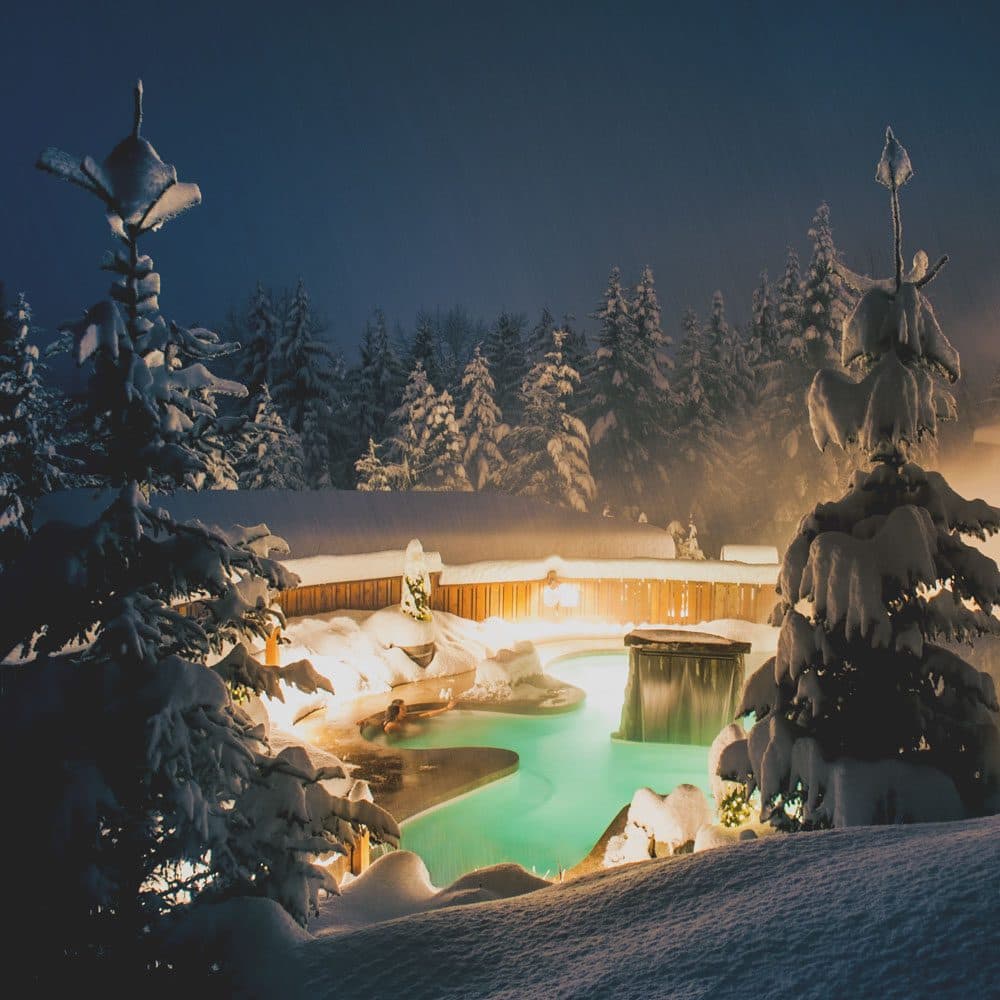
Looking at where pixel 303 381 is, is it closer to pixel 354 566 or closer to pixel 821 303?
pixel 354 566

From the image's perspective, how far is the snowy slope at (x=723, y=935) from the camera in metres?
3.07

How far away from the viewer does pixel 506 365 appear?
47.2 metres

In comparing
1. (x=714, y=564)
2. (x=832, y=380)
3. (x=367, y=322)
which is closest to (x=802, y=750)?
(x=832, y=380)

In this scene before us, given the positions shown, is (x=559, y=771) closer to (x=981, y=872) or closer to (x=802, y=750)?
(x=802, y=750)

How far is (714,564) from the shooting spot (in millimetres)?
22984

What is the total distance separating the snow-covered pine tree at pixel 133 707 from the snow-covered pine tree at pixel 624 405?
3519 centimetres

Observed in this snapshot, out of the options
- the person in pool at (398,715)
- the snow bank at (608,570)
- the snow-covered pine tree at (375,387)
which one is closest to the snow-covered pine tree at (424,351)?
the snow-covered pine tree at (375,387)

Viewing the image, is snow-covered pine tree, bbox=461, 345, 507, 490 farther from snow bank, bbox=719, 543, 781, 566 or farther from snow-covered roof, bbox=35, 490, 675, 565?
snow bank, bbox=719, 543, 781, 566

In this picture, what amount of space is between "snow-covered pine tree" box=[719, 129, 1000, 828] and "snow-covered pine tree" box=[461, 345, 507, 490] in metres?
30.0

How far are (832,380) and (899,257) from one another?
1.38 meters

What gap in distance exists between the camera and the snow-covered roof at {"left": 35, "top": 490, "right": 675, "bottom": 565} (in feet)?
69.2

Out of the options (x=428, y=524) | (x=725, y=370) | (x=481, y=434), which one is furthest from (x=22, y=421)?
(x=725, y=370)

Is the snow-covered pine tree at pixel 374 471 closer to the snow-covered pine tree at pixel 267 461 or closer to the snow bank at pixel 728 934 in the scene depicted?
the snow-covered pine tree at pixel 267 461

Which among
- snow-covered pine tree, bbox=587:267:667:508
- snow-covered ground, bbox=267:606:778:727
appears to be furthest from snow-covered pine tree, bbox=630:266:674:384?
snow-covered ground, bbox=267:606:778:727
